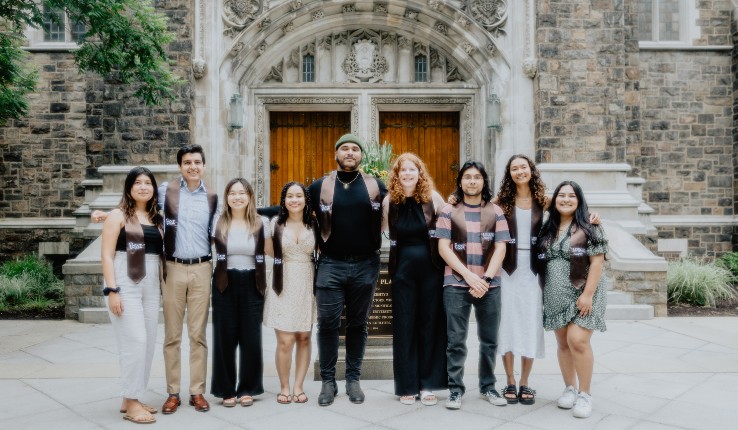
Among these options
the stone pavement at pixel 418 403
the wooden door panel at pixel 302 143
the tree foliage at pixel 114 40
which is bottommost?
the stone pavement at pixel 418 403

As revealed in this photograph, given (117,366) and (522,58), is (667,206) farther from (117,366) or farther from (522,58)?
(117,366)

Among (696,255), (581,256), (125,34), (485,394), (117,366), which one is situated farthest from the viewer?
(696,255)

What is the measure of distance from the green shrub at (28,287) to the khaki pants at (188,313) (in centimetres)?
575

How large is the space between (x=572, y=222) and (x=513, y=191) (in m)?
0.46

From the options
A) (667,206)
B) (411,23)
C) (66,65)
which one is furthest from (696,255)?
(66,65)

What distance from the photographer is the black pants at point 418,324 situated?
4.02 meters

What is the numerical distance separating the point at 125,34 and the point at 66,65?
24.7 feet

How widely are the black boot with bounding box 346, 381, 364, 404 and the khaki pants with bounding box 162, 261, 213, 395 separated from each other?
3.35 feet

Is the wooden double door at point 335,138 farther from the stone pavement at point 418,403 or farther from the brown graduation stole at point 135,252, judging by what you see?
the brown graduation stole at point 135,252

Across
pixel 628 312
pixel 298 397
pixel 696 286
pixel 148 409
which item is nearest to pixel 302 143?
pixel 628 312

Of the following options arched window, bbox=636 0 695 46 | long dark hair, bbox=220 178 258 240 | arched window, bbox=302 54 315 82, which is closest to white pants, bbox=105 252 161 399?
long dark hair, bbox=220 178 258 240

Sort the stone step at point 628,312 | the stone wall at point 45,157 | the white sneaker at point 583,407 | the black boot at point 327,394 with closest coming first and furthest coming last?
1. the white sneaker at point 583,407
2. the black boot at point 327,394
3. the stone step at point 628,312
4. the stone wall at point 45,157

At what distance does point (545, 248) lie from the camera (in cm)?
398

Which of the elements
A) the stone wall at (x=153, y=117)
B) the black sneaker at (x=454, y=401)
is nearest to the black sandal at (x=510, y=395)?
the black sneaker at (x=454, y=401)
